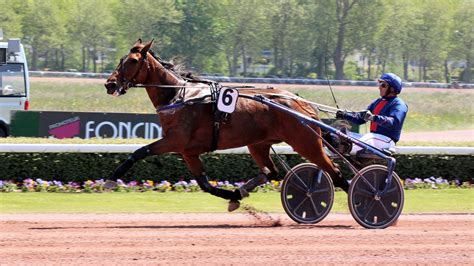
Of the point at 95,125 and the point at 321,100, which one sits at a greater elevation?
the point at 95,125

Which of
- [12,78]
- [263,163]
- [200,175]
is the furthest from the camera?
[12,78]

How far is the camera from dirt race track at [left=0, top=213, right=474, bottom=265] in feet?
22.1

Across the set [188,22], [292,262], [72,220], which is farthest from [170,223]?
[188,22]

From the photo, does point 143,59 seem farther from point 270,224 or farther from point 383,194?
point 383,194

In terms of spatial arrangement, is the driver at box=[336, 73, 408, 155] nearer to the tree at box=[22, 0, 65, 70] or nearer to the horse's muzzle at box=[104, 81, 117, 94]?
the horse's muzzle at box=[104, 81, 117, 94]

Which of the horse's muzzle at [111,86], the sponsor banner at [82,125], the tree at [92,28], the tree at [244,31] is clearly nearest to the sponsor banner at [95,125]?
the sponsor banner at [82,125]

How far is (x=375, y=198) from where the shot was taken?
27.9ft

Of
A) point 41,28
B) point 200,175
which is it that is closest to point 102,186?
point 200,175

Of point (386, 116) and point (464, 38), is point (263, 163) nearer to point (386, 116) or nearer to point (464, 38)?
point (386, 116)

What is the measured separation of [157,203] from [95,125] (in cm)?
626

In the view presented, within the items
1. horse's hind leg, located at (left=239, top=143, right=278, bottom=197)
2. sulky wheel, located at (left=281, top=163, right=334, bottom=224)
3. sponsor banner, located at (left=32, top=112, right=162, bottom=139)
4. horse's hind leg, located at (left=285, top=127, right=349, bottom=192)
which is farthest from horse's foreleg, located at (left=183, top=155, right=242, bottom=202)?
sponsor banner, located at (left=32, top=112, right=162, bottom=139)

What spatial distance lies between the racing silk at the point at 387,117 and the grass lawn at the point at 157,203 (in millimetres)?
2032

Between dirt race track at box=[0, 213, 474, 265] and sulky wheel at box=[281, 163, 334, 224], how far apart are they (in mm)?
118

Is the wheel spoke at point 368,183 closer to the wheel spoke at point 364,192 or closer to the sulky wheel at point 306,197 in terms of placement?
the wheel spoke at point 364,192
